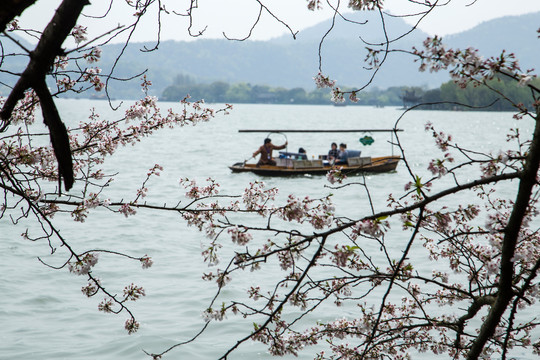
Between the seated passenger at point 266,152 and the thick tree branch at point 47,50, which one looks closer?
the thick tree branch at point 47,50

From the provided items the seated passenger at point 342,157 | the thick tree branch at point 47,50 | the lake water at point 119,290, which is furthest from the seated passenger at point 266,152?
the thick tree branch at point 47,50

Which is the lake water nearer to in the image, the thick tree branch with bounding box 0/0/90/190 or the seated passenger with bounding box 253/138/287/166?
the seated passenger with bounding box 253/138/287/166

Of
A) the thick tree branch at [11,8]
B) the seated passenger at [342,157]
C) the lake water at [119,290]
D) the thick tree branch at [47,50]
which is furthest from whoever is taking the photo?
the seated passenger at [342,157]

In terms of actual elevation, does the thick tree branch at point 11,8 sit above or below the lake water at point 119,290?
above

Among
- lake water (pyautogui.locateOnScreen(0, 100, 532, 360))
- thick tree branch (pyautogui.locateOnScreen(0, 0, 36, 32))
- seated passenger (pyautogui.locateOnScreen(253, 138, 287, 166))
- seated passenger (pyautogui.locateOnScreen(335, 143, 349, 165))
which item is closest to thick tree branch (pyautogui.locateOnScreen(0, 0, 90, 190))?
thick tree branch (pyautogui.locateOnScreen(0, 0, 36, 32))

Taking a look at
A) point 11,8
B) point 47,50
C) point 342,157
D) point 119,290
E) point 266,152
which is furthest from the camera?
point 266,152

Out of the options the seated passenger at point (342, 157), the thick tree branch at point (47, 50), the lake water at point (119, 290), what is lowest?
the lake water at point (119, 290)

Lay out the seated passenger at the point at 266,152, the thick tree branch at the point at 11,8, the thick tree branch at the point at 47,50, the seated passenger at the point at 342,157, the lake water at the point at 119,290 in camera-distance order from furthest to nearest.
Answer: the seated passenger at the point at 266,152
the seated passenger at the point at 342,157
the lake water at the point at 119,290
the thick tree branch at the point at 47,50
the thick tree branch at the point at 11,8

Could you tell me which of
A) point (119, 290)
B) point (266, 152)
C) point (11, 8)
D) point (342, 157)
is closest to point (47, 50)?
point (11, 8)

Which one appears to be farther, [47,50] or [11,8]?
[47,50]

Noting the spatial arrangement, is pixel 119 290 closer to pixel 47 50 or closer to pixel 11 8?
pixel 47 50

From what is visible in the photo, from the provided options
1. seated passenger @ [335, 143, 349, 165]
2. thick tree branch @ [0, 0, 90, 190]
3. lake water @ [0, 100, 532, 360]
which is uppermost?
thick tree branch @ [0, 0, 90, 190]

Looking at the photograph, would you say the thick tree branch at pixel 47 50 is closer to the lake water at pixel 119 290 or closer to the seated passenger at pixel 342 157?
the lake water at pixel 119 290

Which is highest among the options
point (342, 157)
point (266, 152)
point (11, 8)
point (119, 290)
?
point (11, 8)
